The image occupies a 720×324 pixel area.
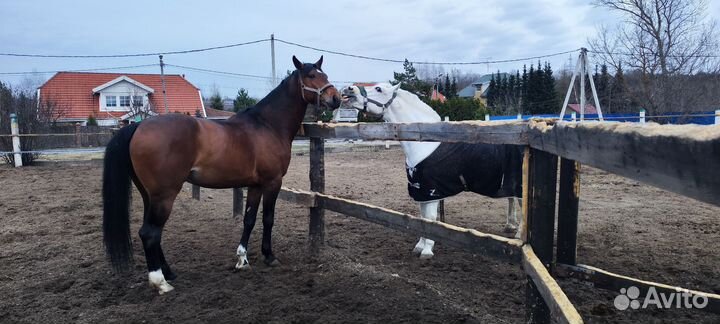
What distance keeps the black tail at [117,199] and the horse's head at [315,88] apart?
5.00ft

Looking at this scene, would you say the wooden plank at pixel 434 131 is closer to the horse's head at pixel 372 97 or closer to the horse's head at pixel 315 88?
the horse's head at pixel 315 88

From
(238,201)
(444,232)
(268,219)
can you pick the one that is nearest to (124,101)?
(238,201)

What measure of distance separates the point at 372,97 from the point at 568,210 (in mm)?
2564

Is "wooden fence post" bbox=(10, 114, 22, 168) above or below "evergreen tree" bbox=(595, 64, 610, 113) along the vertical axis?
below

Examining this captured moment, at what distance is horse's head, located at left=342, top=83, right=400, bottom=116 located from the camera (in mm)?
4543

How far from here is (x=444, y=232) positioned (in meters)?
2.76

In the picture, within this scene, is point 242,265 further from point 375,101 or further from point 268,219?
point 375,101

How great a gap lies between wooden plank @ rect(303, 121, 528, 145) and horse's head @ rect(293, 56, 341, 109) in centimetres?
23

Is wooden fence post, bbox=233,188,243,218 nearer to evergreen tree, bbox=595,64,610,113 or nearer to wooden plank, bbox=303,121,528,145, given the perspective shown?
wooden plank, bbox=303,121,528,145

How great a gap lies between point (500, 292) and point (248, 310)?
1771 millimetres

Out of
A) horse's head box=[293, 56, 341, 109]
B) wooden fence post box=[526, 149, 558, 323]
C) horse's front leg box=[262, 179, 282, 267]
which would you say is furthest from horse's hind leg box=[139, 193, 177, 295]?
wooden fence post box=[526, 149, 558, 323]

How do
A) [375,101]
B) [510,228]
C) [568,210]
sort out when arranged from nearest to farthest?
[568,210] → [375,101] → [510,228]

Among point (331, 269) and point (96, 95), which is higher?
point (96, 95)

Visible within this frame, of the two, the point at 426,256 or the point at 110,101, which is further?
the point at 110,101
